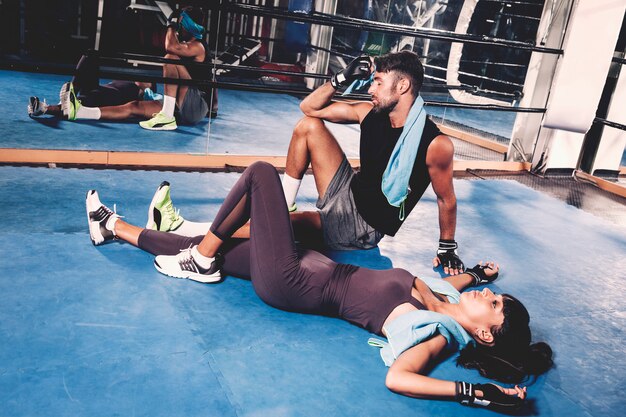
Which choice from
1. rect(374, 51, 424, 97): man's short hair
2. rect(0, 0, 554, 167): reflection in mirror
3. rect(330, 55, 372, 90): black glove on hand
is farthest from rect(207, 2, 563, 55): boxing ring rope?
rect(374, 51, 424, 97): man's short hair

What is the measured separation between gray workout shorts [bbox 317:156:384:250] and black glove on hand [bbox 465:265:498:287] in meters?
0.47

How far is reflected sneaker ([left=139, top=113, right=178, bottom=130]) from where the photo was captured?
4.30 m

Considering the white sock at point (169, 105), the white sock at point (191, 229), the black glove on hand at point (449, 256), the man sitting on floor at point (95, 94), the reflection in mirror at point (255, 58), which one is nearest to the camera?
the white sock at point (191, 229)

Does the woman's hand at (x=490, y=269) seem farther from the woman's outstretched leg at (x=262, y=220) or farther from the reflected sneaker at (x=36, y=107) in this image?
the reflected sneaker at (x=36, y=107)

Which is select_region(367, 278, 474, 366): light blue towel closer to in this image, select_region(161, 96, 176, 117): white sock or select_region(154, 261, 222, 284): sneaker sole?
select_region(154, 261, 222, 284): sneaker sole

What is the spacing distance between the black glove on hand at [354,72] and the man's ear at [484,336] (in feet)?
4.14

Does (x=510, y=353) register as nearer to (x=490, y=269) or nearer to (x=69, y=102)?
(x=490, y=269)

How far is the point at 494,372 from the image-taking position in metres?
1.91

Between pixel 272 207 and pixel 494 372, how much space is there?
0.99 meters

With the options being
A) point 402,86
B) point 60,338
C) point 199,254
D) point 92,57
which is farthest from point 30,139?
point 402,86

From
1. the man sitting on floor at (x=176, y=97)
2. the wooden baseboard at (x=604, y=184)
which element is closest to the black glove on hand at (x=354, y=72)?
the man sitting on floor at (x=176, y=97)

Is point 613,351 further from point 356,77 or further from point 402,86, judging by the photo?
point 356,77

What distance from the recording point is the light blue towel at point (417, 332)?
71.2 inches

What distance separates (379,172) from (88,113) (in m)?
2.70
